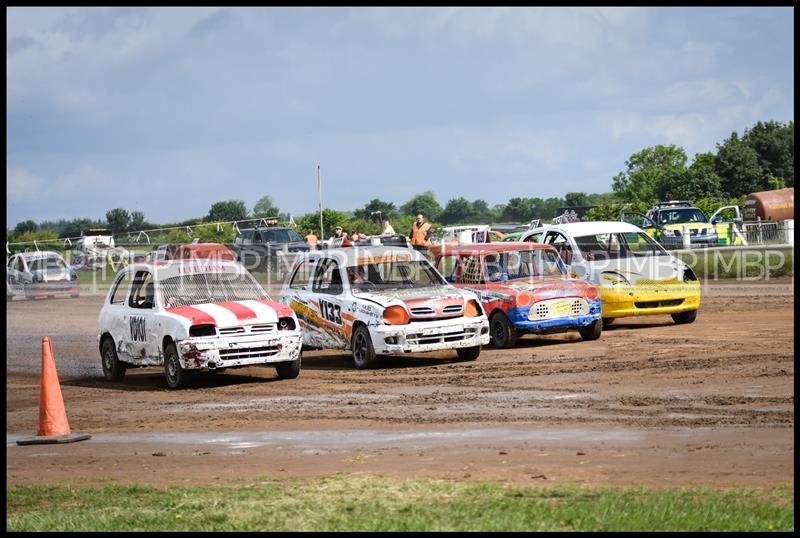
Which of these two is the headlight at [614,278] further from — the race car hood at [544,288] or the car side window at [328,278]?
the car side window at [328,278]

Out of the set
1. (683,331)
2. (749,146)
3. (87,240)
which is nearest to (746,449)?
(683,331)

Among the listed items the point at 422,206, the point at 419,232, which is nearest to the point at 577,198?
the point at 422,206

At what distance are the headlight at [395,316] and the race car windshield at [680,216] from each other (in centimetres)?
2660

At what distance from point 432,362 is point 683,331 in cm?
441

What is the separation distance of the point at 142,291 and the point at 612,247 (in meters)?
7.99

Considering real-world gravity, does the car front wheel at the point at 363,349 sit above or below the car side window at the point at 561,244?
below

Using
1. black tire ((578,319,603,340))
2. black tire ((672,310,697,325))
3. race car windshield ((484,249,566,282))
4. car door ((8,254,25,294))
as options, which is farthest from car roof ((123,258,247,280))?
car door ((8,254,25,294))

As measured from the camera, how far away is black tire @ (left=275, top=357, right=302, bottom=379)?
16.2 metres

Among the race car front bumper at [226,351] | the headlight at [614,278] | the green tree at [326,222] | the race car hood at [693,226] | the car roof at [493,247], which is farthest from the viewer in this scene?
the green tree at [326,222]

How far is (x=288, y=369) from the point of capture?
1631 cm

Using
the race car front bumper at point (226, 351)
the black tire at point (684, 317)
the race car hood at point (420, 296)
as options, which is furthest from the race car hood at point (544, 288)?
the race car front bumper at point (226, 351)

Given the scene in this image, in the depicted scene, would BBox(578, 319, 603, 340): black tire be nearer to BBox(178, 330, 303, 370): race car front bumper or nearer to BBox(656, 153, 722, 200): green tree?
BBox(178, 330, 303, 370): race car front bumper

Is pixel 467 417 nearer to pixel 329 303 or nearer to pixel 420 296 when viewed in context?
pixel 420 296

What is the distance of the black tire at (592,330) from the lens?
19297mm
